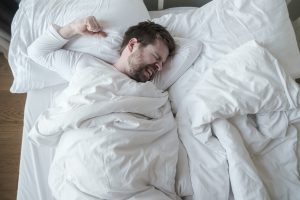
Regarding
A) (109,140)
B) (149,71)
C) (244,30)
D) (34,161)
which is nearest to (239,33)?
(244,30)

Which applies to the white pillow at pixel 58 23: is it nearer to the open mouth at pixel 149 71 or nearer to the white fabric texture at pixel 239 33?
the open mouth at pixel 149 71

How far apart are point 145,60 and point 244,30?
412 millimetres

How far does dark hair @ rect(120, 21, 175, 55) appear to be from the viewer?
1066mm

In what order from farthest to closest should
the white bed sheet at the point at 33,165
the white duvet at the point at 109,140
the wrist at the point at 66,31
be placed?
the wrist at the point at 66,31
the white bed sheet at the point at 33,165
the white duvet at the point at 109,140

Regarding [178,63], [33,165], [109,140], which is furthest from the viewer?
[178,63]

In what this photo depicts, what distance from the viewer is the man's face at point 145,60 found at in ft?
3.47

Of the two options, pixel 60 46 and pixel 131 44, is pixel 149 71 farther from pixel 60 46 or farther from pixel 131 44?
pixel 60 46

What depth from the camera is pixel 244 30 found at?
1081 millimetres

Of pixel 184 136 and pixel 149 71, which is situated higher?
pixel 149 71

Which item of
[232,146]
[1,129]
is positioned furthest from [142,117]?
[1,129]

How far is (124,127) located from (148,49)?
370 millimetres

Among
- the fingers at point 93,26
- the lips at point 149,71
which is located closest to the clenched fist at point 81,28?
the fingers at point 93,26

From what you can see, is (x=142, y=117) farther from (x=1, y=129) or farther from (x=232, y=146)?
(x=1, y=129)

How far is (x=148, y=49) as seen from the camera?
107 centimetres
